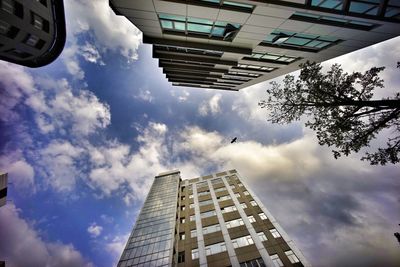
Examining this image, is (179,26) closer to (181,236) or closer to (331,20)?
(331,20)

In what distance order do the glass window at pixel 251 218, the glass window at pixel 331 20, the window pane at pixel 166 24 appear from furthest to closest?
A: the glass window at pixel 251 218, the window pane at pixel 166 24, the glass window at pixel 331 20

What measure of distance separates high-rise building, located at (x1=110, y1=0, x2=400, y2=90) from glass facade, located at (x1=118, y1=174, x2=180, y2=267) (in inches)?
1055

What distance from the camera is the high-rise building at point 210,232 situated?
998 inches

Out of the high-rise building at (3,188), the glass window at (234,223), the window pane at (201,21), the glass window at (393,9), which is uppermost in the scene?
the window pane at (201,21)

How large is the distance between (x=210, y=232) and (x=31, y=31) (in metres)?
36.8

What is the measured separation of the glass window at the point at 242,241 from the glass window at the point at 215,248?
163 cm

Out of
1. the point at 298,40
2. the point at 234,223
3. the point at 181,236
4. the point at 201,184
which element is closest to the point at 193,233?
the point at 181,236

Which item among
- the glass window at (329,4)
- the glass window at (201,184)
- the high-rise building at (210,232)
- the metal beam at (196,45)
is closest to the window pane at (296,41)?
the metal beam at (196,45)

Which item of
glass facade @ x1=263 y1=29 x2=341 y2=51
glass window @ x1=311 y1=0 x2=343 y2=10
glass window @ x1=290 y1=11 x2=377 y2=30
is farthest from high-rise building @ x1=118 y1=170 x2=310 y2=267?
glass window @ x1=311 y1=0 x2=343 y2=10

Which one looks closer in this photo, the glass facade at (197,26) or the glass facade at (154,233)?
the glass facade at (197,26)

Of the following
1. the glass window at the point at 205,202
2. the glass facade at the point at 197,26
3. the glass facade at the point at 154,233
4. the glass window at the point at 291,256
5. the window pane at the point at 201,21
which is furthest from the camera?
the glass window at the point at 205,202

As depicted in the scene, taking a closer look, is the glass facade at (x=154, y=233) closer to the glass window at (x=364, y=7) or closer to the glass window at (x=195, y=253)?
the glass window at (x=195, y=253)

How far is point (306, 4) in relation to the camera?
11.8 meters

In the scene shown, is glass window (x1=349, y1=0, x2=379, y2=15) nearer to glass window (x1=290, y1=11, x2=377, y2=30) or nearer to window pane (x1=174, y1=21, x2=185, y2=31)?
glass window (x1=290, y1=11, x2=377, y2=30)
